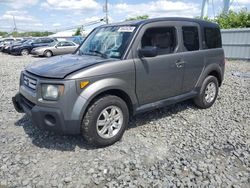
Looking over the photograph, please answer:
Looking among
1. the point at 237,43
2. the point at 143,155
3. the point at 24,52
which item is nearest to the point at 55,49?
the point at 24,52

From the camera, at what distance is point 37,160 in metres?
3.16

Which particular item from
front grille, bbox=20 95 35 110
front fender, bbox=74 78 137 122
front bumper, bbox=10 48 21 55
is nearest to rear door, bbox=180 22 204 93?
front fender, bbox=74 78 137 122

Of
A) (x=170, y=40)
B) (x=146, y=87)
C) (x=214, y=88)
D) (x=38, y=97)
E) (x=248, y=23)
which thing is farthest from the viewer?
(x=248, y=23)

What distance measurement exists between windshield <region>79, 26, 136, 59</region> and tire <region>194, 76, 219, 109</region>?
86.6 inches

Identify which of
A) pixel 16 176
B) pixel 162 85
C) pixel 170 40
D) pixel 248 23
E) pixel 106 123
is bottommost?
pixel 16 176

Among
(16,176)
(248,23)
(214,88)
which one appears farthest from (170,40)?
(248,23)

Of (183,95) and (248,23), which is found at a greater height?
(248,23)

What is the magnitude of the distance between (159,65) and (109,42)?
0.96 metres

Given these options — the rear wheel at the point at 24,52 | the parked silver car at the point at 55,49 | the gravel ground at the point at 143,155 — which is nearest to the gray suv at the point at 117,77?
the gravel ground at the point at 143,155

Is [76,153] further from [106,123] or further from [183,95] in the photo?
[183,95]

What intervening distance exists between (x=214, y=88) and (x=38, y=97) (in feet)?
12.9

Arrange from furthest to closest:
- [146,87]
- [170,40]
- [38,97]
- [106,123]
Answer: [170,40] → [146,87] → [106,123] → [38,97]

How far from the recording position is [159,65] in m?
3.88

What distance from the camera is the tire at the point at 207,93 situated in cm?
492
